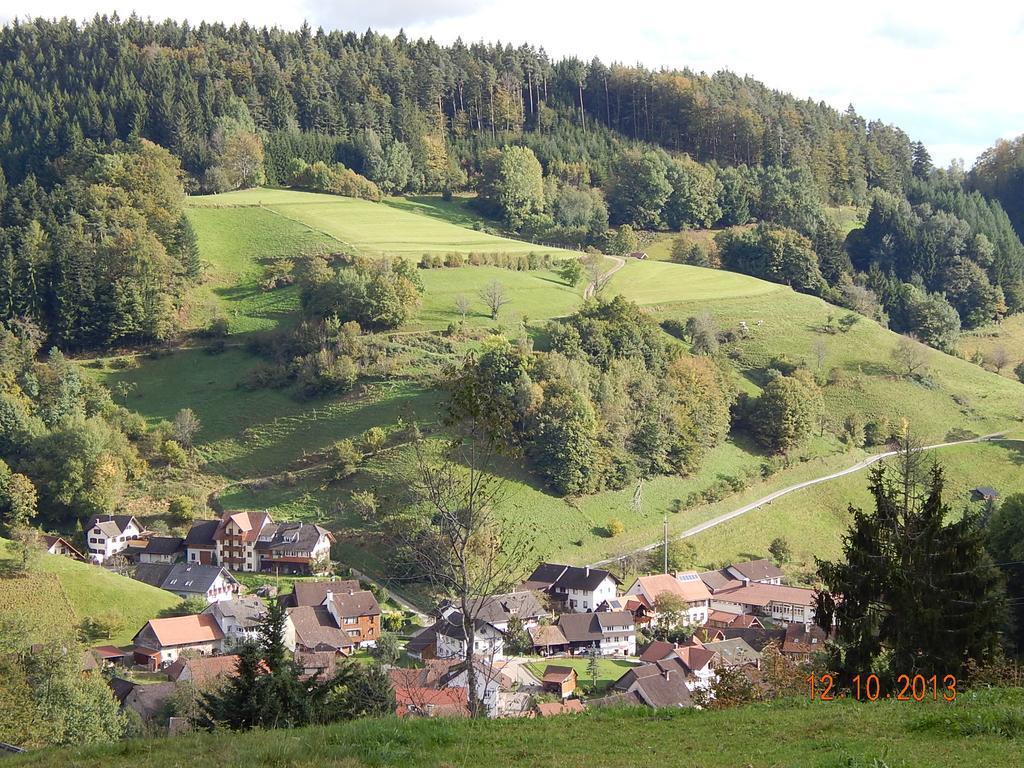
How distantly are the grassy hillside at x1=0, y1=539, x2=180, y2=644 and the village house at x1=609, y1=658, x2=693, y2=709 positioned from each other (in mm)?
16830

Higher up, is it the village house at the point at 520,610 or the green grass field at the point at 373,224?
the green grass field at the point at 373,224

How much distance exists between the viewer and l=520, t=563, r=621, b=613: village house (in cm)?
4112

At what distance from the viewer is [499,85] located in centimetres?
11362

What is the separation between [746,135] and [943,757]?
103 meters

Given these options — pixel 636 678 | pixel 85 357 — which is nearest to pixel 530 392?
pixel 636 678

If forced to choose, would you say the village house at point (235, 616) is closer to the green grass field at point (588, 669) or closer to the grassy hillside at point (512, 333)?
the grassy hillside at point (512, 333)

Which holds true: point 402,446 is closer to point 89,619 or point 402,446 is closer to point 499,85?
point 89,619

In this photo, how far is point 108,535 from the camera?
1772 inches

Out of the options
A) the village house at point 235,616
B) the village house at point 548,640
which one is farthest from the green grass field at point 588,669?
the village house at point 235,616

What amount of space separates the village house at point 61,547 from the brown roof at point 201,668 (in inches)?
468

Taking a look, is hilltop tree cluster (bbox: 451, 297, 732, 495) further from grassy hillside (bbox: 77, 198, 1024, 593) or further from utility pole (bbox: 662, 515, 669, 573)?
utility pole (bbox: 662, 515, 669, 573)

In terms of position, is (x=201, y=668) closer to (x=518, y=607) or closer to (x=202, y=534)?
(x=518, y=607)

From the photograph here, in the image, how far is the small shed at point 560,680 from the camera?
32.1m

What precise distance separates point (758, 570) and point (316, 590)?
17.8m
